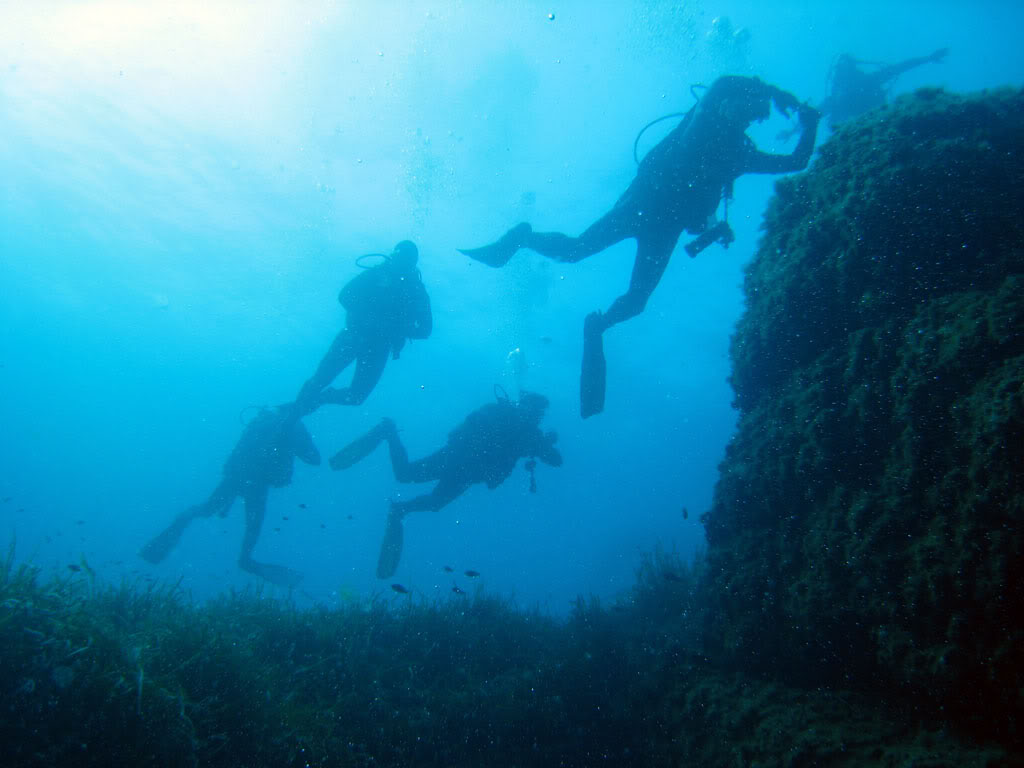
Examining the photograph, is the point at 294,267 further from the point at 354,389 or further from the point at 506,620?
the point at 506,620

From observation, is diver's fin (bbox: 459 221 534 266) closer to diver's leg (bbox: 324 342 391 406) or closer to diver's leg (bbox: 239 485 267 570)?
diver's leg (bbox: 324 342 391 406)

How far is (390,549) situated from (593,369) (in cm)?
667

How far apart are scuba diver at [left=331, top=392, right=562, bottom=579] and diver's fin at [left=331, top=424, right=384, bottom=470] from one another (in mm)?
25

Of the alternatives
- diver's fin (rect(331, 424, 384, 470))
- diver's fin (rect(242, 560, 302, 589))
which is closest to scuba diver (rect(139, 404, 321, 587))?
diver's fin (rect(242, 560, 302, 589))

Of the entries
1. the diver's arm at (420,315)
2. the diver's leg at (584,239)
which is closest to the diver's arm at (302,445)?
the diver's arm at (420,315)

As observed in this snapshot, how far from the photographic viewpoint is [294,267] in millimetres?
32656

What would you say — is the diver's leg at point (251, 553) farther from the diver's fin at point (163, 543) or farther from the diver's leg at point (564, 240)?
the diver's leg at point (564, 240)

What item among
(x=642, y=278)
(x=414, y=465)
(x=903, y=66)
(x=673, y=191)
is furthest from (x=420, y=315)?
(x=903, y=66)

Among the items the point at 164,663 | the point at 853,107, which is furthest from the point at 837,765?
the point at 853,107

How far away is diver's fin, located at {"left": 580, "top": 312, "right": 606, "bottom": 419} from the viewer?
776 cm

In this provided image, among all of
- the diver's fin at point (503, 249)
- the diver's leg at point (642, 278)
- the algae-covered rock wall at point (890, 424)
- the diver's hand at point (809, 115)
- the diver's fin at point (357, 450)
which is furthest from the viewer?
the diver's fin at point (357, 450)

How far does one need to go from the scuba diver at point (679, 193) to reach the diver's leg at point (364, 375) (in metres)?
4.12

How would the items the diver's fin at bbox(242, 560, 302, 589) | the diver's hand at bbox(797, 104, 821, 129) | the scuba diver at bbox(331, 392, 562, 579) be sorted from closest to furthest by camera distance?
the diver's hand at bbox(797, 104, 821, 129)
the scuba diver at bbox(331, 392, 562, 579)
the diver's fin at bbox(242, 560, 302, 589)

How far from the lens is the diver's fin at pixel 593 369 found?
776 centimetres
